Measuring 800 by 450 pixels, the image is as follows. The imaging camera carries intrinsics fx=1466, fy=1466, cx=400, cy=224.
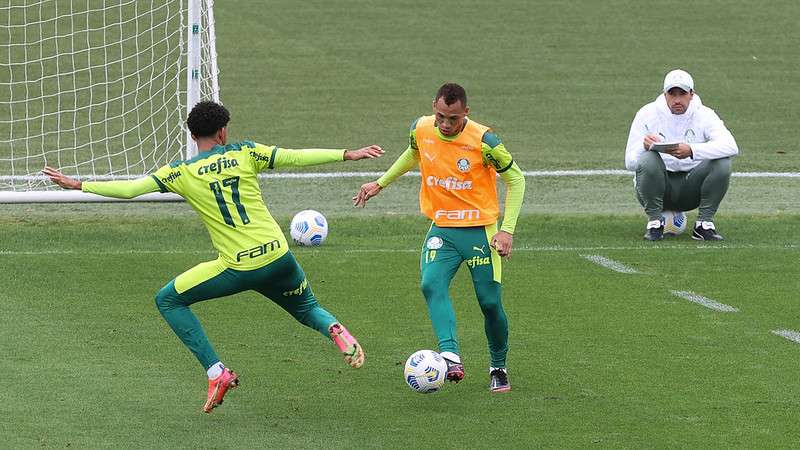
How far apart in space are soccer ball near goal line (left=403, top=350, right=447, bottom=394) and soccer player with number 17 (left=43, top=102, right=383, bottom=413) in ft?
0.98

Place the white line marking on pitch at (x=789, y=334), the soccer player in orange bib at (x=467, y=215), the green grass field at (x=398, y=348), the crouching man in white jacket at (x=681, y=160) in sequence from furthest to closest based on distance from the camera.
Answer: the crouching man in white jacket at (x=681, y=160)
the white line marking on pitch at (x=789, y=334)
the soccer player in orange bib at (x=467, y=215)
the green grass field at (x=398, y=348)

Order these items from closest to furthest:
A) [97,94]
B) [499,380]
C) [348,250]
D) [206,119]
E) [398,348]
A: [206,119] → [499,380] → [398,348] → [348,250] → [97,94]

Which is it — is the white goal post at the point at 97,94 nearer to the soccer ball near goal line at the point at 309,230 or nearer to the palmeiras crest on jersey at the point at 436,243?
the soccer ball near goal line at the point at 309,230

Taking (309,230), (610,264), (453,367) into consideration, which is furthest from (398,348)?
(309,230)

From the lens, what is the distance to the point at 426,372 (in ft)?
26.9

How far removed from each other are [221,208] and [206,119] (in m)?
0.50

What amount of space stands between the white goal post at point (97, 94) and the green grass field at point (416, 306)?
0.59m

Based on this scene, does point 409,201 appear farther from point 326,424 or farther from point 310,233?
point 326,424

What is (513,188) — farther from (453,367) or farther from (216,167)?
(216,167)

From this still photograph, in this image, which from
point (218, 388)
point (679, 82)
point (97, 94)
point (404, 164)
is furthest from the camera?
point (97, 94)

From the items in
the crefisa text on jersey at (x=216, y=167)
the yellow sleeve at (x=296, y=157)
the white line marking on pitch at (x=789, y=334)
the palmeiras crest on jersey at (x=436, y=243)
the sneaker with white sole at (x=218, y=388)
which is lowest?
the white line marking on pitch at (x=789, y=334)

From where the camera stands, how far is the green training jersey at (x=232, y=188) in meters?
8.16

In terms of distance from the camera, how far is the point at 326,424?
310 inches

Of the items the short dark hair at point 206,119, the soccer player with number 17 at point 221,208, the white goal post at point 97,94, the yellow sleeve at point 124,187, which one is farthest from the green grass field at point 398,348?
the white goal post at point 97,94
